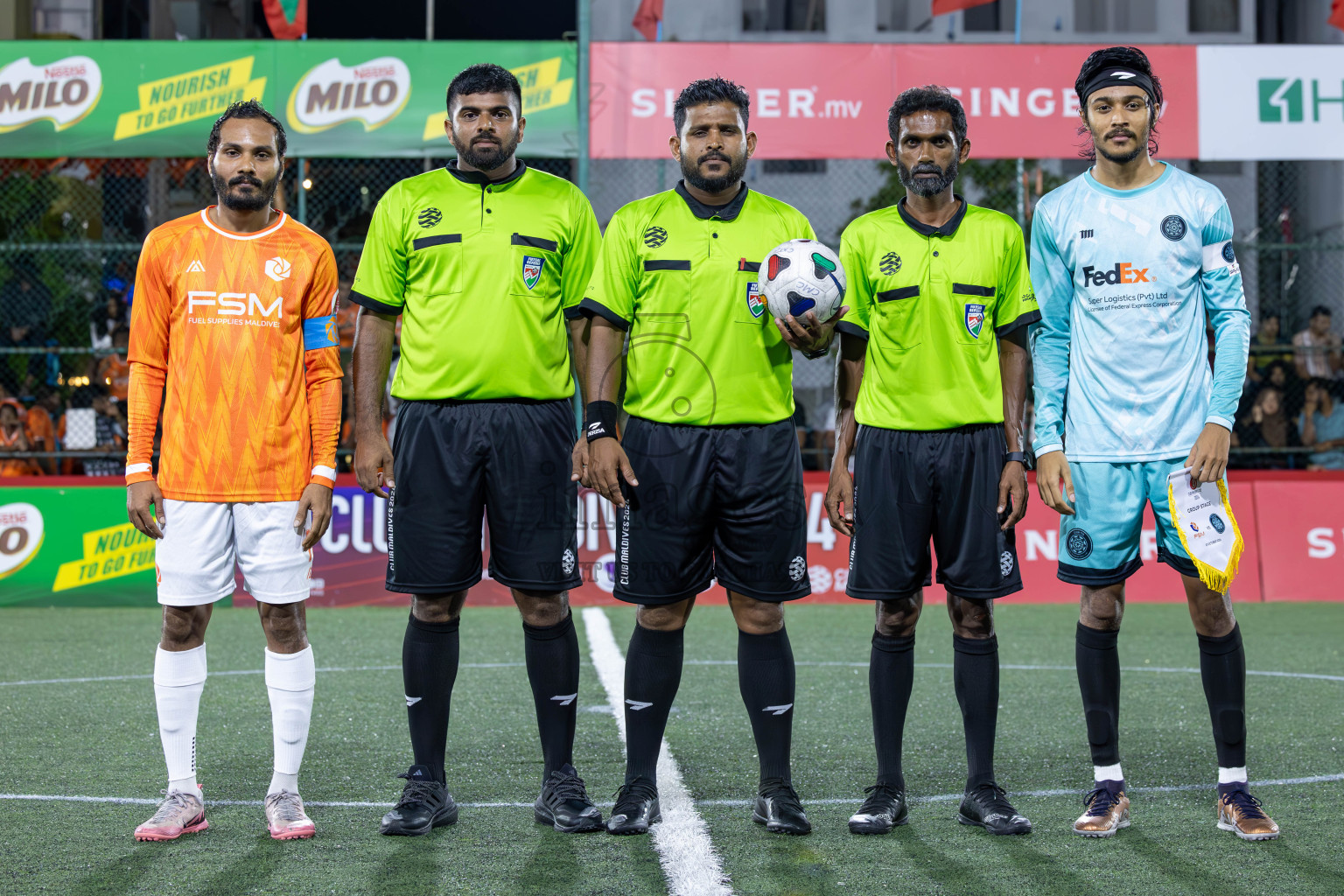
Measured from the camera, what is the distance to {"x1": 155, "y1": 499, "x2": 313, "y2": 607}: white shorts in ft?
12.9

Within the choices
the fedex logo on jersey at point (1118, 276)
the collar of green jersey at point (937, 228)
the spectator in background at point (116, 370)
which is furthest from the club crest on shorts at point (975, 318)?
the spectator in background at point (116, 370)

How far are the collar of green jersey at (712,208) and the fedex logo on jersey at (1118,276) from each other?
1.09 meters

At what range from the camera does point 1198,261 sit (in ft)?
13.4

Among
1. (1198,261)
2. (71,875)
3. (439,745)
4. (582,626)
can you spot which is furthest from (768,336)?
(582,626)

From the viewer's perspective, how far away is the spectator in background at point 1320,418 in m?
11.6

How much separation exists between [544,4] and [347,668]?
1099 centimetres

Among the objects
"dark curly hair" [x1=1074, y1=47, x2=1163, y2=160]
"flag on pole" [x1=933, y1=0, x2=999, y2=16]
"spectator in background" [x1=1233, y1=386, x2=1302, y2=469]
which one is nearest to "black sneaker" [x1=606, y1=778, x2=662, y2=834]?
"dark curly hair" [x1=1074, y1=47, x2=1163, y2=160]

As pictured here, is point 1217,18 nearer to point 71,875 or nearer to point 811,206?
point 811,206

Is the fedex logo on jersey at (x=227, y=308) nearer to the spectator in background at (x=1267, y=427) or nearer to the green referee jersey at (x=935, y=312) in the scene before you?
the green referee jersey at (x=935, y=312)

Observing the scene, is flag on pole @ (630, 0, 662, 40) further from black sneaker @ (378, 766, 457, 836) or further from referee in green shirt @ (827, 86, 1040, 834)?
black sneaker @ (378, 766, 457, 836)

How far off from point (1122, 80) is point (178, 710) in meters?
3.43

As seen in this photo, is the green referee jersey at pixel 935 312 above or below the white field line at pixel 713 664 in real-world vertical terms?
above

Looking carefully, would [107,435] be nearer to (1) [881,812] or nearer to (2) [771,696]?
(2) [771,696]

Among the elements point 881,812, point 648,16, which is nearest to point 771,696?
point 881,812
